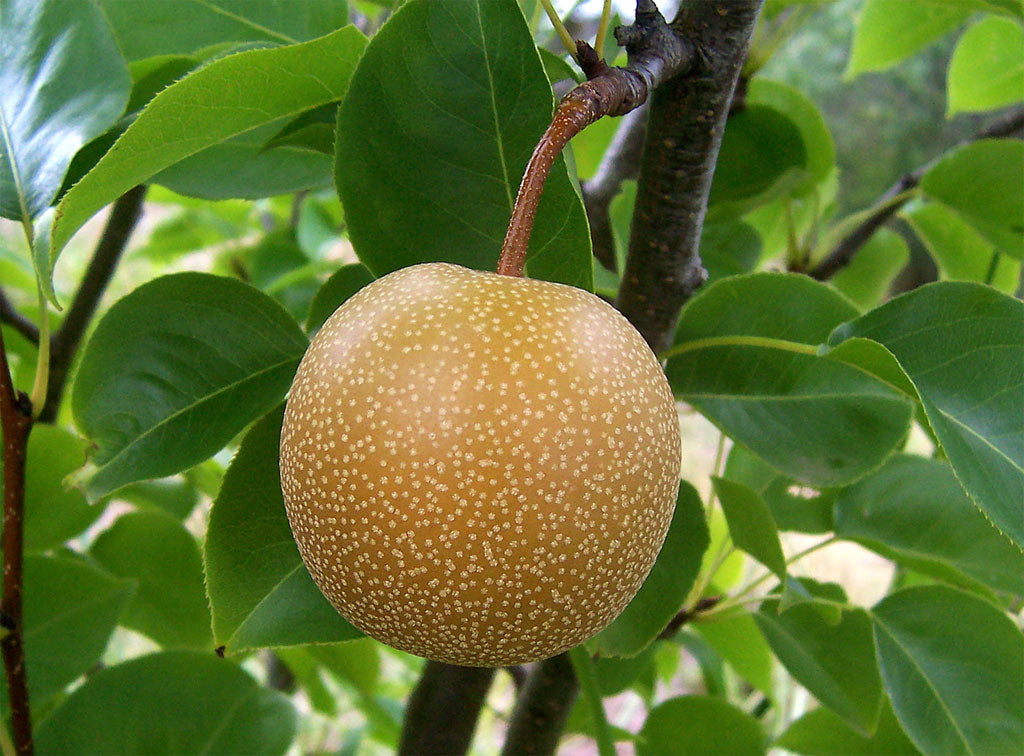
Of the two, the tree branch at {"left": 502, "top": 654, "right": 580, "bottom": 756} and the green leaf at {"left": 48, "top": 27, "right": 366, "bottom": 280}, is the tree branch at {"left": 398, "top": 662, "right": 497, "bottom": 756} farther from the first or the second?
the green leaf at {"left": 48, "top": 27, "right": 366, "bottom": 280}

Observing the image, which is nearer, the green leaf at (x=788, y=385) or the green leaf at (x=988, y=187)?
the green leaf at (x=788, y=385)

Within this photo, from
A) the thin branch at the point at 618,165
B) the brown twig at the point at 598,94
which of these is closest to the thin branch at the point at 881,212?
the thin branch at the point at 618,165

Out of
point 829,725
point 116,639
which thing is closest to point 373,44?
point 829,725

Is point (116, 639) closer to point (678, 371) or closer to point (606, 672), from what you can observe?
point (606, 672)

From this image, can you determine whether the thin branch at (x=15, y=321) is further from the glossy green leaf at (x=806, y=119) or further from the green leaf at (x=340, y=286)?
the glossy green leaf at (x=806, y=119)

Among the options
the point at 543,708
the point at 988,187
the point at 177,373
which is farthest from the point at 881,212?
the point at 177,373

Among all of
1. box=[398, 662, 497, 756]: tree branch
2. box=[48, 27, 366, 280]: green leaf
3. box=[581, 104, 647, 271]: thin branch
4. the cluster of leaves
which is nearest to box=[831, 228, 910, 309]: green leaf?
the cluster of leaves
